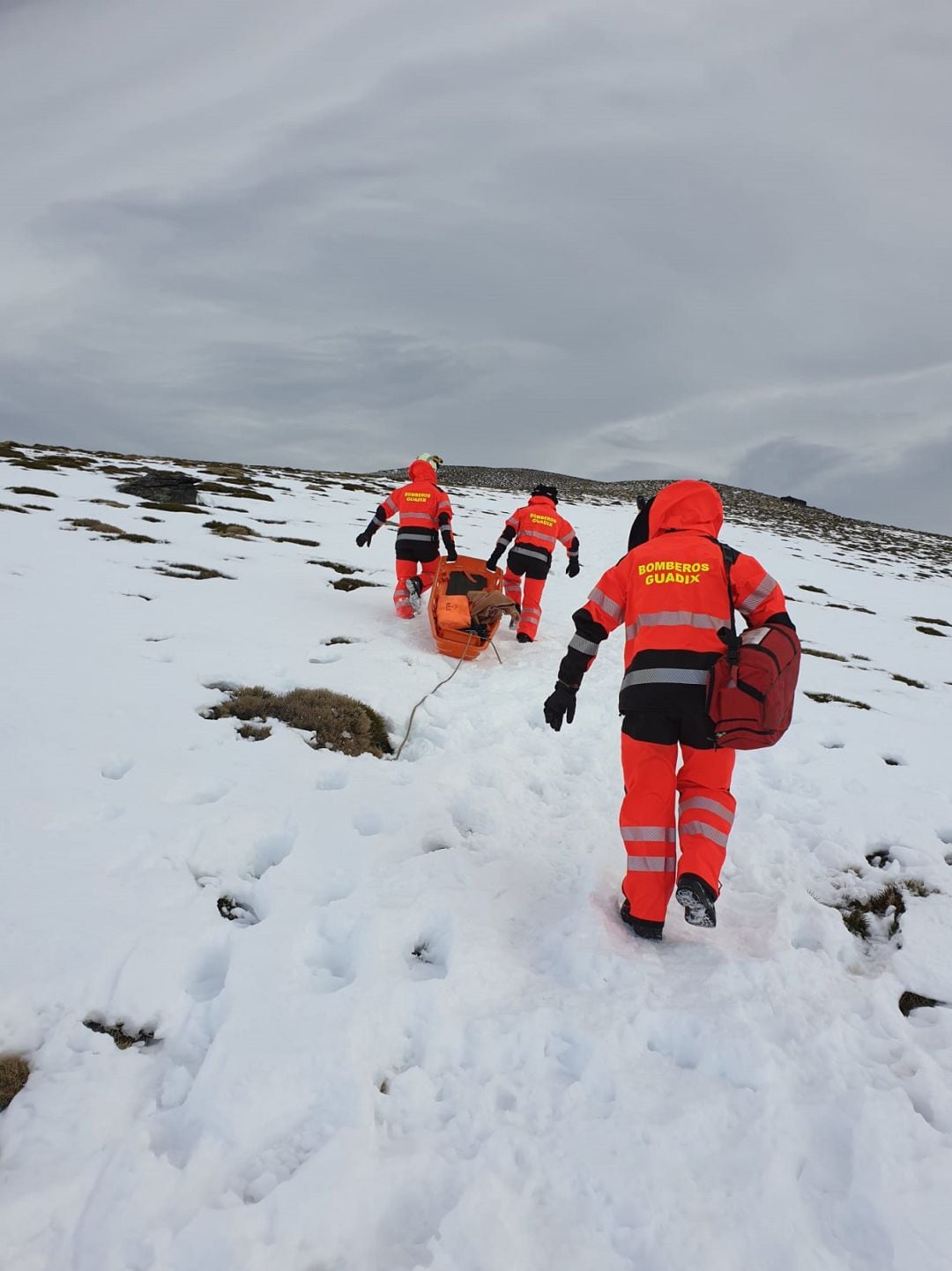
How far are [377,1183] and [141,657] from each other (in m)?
5.44

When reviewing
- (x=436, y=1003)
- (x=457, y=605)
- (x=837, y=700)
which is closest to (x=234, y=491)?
(x=457, y=605)

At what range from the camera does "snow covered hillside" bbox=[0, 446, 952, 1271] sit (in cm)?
211

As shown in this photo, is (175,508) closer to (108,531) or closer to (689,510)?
(108,531)

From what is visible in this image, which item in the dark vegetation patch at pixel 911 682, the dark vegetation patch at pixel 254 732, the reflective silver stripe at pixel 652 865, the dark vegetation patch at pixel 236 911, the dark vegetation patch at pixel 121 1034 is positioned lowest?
the dark vegetation patch at pixel 121 1034

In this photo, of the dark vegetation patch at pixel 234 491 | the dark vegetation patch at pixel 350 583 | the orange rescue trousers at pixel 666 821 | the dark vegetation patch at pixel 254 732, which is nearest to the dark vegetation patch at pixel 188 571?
the dark vegetation patch at pixel 350 583

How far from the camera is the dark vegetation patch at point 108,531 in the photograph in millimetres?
11984

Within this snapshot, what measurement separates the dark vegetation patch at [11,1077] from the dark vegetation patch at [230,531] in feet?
42.1

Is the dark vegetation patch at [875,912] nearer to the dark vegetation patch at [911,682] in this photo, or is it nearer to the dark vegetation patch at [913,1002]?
the dark vegetation patch at [913,1002]

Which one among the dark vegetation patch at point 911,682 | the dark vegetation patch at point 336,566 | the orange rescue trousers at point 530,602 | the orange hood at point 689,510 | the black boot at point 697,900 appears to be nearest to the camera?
the black boot at point 697,900

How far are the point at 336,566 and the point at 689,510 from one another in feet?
31.9

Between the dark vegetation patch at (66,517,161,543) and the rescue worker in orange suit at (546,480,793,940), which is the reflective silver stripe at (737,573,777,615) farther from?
the dark vegetation patch at (66,517,161,543)

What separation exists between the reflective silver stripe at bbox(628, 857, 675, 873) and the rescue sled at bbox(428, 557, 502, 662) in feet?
15.2

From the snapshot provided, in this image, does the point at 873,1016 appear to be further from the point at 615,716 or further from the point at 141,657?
the point at 141,657

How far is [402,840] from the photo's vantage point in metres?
4.25
